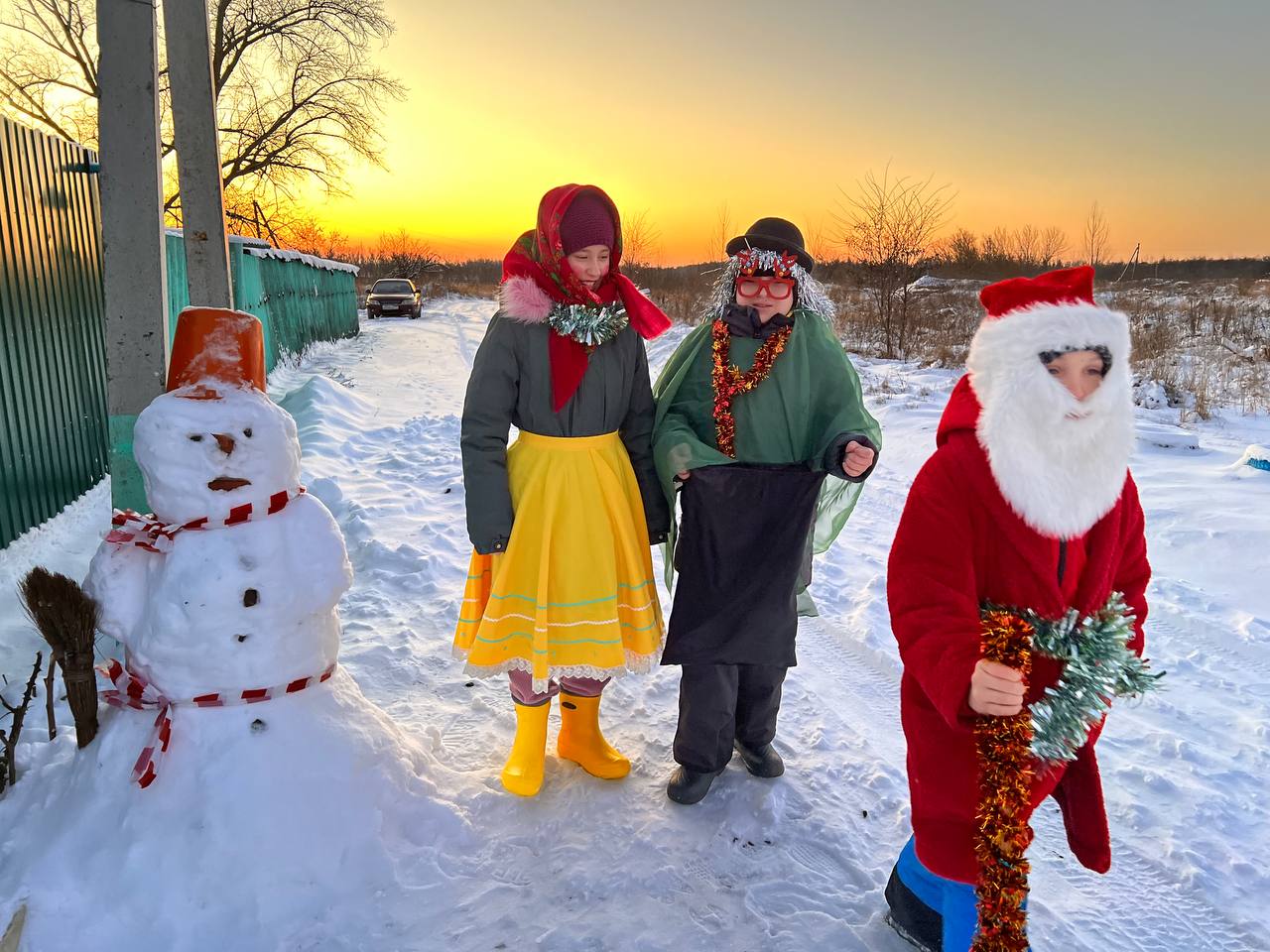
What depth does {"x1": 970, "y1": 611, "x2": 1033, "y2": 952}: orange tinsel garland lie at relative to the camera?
1.53 m

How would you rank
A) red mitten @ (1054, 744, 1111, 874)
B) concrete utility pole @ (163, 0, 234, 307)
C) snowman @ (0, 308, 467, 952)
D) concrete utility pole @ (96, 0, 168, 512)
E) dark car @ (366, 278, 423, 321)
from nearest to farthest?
red mitten @ (1054, 744, 1111, 874), snowman @ (0, 308, 467, 952), concrete utility pole @ (96, 0, 168, 512), concrete utility pole @ (163, 0, 234, 307), dark car @ (366, 278, 423, 321)

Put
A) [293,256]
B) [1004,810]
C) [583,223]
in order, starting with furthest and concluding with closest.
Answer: [293,256]
[583,223]
[1004,810]

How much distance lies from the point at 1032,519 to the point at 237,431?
1.91 meters

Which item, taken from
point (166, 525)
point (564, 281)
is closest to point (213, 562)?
point (166, 525)

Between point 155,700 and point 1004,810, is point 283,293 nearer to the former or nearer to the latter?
point 155,700

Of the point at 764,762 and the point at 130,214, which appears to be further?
the point at 130,214

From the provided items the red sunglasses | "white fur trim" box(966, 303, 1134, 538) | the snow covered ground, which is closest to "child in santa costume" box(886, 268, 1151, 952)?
"white fur trim" box(966, 303, 1134, 538)

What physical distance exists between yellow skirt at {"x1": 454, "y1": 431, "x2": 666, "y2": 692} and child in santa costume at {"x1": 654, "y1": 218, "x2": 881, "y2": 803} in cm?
21

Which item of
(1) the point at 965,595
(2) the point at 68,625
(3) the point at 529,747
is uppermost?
(1) the point at 965,595

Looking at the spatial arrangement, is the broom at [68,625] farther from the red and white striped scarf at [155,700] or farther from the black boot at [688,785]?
the black boot at [688,785]

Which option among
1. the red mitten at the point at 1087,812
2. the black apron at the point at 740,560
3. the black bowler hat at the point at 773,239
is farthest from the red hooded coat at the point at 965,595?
the black bowler hat at the point at 773,239

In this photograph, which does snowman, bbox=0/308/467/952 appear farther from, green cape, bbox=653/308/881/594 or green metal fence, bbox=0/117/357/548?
green metal fence, bbox=0/117/357/548

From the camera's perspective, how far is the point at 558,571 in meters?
2.38

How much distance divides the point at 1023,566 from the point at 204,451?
77.7 inches
